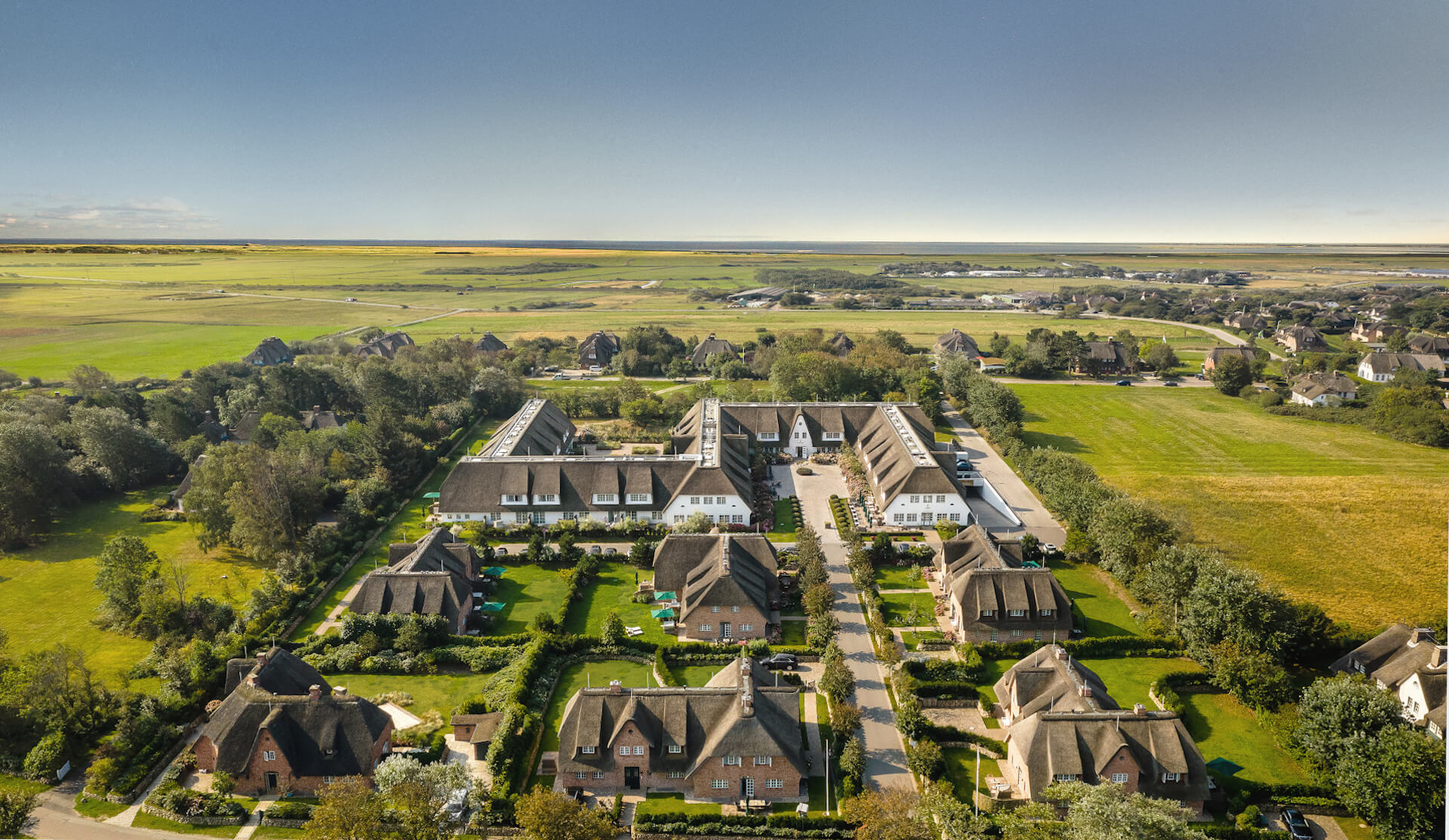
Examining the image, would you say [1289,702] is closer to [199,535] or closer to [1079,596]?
[1079,596]

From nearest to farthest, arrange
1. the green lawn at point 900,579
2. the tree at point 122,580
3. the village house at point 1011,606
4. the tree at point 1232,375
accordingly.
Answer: the village house at point 1011,606, the tree at point 122,580, the green lawn at point 900,579, the tree at point 1232,375

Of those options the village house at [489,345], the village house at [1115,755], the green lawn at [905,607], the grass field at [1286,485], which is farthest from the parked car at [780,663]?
the village house at [489,345]

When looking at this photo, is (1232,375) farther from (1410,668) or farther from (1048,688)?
(1048,688)

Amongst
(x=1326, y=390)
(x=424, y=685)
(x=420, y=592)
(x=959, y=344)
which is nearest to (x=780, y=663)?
(x=424, y=685)

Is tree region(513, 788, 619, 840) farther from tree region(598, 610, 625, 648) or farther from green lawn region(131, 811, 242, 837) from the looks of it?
tree region(598, 610, 625, 648)

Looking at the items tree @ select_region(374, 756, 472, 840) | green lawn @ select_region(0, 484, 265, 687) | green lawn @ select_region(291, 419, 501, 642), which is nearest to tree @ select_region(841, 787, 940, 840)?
tree @ select_region(374, 756, 472, 840)

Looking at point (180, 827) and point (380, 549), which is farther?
point (380, 549)

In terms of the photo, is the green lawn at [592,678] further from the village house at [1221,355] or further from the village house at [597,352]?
the village house at [1221,355]
